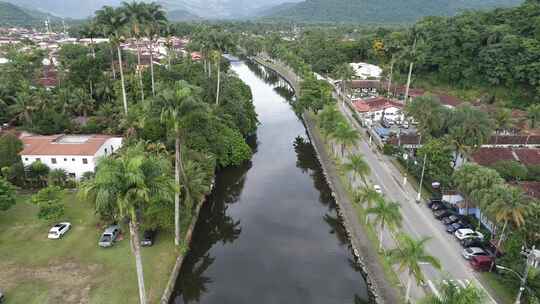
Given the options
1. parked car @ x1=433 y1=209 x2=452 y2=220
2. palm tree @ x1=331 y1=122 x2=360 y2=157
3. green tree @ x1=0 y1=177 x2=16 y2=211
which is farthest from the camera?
palm tree @ x1=331 y1=122 x2=360 y2=157

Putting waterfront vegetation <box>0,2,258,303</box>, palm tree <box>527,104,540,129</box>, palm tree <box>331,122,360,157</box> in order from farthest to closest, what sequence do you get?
1. palm tree <box>527,104,540,129</box>
2. palm tree <box>331,122,360,157</box>
3. waterfront vegetation <box>0,2,258,303</box>

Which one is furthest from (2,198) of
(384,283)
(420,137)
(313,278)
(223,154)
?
(420,137)

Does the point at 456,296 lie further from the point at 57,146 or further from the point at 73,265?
the point at 57,146

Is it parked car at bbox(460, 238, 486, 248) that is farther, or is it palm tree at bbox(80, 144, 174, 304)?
parked car at bbox(460, 238, 486, 248)

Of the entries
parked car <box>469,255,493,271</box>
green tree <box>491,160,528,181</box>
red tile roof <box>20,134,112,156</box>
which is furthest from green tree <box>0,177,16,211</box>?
green tree <box>491,160,528,181</box>

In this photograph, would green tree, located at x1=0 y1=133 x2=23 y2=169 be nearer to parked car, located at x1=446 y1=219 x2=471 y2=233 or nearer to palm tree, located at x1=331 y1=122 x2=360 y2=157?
palm tree, located at x1=331 y1=122 x2=360 y2=157

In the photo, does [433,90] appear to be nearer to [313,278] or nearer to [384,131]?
[384,131]

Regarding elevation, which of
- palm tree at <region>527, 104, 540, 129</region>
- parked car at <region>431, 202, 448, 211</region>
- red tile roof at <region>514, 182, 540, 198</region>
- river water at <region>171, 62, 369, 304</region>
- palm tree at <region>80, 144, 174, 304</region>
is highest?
palm tree at <region>80, 144, 174, 304</region>

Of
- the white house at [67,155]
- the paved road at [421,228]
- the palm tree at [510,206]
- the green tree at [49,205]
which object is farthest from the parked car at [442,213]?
the green tree at [49,205]
